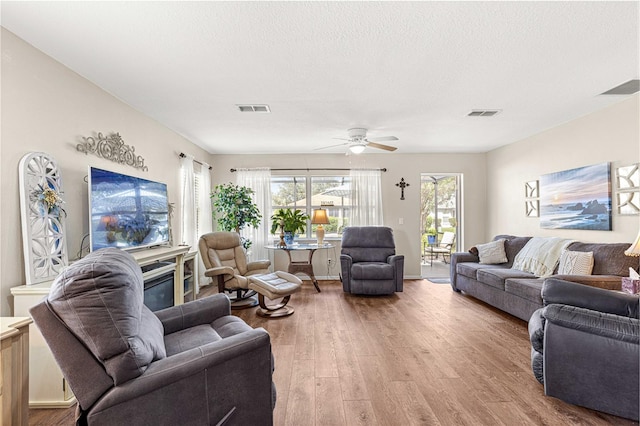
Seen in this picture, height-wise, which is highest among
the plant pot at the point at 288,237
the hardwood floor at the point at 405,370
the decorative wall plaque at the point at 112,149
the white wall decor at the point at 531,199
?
the decorative wall plaque at the point at 112,149

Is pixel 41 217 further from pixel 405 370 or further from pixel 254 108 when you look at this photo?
pixel 405 370

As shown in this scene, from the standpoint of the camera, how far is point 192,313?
7.05ft

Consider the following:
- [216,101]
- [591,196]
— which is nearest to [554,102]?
[591,196]

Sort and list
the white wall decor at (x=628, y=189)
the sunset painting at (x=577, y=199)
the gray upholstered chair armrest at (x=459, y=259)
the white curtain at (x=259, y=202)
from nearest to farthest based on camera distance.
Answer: the white wall decor at (x=628, y=189) → the sunset painting at (x=577, y=199) → the gray upholstered chair armrest at (x=459, y=259) → the white curtain at (x=259, y=202)

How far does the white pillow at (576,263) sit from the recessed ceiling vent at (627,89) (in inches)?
64.7

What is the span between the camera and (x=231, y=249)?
15.4 feet

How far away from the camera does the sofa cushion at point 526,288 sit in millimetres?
3357

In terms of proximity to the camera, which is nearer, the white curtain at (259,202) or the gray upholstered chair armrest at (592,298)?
the gray upholstered chair armrest at (592,298)

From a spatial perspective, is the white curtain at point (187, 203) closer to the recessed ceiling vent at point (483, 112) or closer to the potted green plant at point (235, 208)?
the potted green plant at point (235, 208)

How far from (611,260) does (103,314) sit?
4.34 m

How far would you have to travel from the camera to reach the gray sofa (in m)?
3.16

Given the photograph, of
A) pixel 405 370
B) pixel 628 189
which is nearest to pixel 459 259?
pixel 628 189

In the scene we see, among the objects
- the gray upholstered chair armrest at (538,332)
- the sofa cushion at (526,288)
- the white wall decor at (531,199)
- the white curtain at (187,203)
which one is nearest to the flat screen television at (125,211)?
the white curtain at (187,203)

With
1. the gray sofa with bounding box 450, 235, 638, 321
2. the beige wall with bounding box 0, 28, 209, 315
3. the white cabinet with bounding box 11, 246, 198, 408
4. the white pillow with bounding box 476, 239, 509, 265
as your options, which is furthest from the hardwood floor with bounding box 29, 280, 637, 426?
the beige wall with bounding box 0, 28, 209, 315
